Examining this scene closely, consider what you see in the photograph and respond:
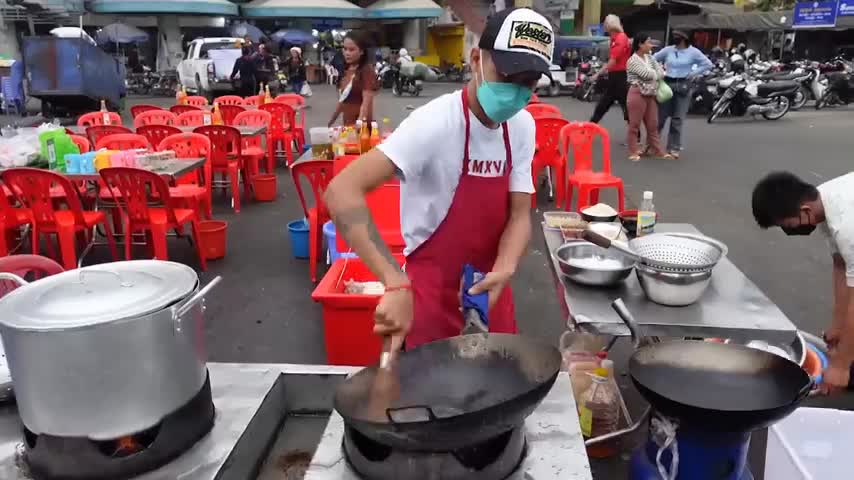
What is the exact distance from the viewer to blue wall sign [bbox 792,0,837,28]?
20.9 m

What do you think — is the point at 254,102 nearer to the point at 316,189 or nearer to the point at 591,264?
the point at 316,189

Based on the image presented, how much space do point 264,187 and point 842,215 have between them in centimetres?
593

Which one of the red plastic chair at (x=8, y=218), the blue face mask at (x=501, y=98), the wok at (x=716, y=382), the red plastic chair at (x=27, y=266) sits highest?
the blue face mask at (x=501, y=98)

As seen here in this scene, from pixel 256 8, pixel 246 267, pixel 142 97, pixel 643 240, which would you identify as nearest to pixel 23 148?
pixel 246 267

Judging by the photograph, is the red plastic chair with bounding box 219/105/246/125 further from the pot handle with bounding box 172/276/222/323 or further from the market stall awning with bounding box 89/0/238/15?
the market stall awning with bounding box 89/0/238/15

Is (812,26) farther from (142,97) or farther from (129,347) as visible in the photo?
(129,347)

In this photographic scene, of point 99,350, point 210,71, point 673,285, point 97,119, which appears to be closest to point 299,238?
point 673,285

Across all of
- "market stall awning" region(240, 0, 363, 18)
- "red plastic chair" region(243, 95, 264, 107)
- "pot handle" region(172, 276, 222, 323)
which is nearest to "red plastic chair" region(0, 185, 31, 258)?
"pot handle" region(172, 276, 222, 323)

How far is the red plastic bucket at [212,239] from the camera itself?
17.2 ft

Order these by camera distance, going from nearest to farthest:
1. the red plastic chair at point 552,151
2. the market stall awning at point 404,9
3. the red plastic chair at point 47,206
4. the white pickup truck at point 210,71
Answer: the red plastic chair at point 47,206
the red plastic chair at point 552,151
the white pickup truck at point 210,71
the market stall awning at point 404,9

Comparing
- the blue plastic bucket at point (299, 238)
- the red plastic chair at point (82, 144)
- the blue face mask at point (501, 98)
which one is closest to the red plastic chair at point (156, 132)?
the red plastic chair at point (82, 144)

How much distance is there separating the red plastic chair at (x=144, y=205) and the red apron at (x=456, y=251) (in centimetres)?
323

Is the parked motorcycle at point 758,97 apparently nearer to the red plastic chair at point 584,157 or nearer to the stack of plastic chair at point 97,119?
the red plastic chair at point 584,157

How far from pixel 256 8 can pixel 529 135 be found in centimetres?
2440
